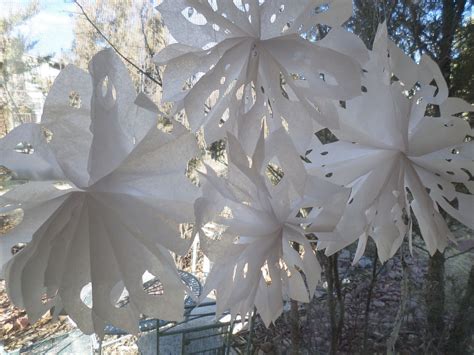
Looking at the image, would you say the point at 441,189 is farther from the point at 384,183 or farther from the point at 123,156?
the point at 123,156

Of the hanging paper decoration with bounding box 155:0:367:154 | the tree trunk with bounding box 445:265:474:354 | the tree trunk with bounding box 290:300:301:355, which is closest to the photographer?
the hanging paper decoration with bounding box 155:0:367:154

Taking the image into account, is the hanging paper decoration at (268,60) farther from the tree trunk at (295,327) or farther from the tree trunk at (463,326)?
the tree trunk at (463,326)

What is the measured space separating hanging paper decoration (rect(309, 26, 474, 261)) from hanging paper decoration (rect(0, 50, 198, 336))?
0.12m

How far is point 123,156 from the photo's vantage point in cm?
22

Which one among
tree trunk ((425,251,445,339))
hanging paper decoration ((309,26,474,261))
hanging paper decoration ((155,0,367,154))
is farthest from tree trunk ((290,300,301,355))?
hanging paper decoration ((155,0,367,154))

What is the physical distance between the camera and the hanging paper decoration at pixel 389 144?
10.7 inches

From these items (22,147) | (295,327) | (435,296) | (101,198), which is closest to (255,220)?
(101,198)

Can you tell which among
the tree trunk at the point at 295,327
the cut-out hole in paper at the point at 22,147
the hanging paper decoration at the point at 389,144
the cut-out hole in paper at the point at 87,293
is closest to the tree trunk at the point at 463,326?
the tree trunk at the point at 295,327

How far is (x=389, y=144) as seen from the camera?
0.94ft

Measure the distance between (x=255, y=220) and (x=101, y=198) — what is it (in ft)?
0.35

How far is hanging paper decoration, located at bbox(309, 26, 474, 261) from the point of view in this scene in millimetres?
271

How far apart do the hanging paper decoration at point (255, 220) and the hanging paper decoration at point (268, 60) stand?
3 cm

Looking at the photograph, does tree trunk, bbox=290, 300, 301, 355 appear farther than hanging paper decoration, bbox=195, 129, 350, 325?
Yes

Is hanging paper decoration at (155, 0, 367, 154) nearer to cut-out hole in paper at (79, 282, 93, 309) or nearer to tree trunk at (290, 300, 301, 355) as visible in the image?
cut-out hole in paper at (79, 282, 93, 309)
